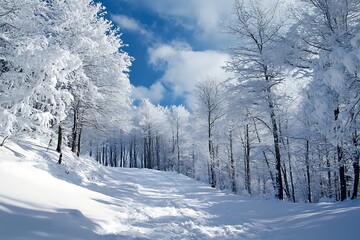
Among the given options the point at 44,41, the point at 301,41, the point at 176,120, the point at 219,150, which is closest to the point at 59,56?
the point at 44,41

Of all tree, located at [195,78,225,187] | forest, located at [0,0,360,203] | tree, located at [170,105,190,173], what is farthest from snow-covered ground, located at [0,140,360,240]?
tree, located at [170,105,190,173]

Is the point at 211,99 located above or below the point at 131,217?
above

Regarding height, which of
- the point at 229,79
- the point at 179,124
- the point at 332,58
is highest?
the point at 179,124

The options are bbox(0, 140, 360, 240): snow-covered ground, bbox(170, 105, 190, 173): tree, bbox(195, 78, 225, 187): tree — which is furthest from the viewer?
bbox(170, 105, 190, 173): tree

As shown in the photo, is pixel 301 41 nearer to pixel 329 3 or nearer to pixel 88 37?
pixel 329 3

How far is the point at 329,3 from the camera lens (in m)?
8.19

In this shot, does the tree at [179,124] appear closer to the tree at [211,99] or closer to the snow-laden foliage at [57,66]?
the tree at [211,99]

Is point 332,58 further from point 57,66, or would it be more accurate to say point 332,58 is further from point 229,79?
point 229,79

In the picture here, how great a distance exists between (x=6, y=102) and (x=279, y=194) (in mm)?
12377

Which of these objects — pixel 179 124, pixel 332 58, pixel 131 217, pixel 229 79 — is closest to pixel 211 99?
pixel 229 79

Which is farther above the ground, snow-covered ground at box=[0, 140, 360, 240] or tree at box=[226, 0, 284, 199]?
tree at box=[226, 0, 284, 199]

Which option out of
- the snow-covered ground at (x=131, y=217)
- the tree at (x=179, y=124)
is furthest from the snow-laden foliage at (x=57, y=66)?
the tree at (x=179, y=124)

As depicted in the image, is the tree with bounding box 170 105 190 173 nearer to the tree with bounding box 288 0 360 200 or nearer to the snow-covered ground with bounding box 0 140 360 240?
the tree with bounding box 288 0 360 200

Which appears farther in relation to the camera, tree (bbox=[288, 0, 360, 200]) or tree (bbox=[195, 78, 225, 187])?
tree (bbox=[195, 78, 225, 187])
